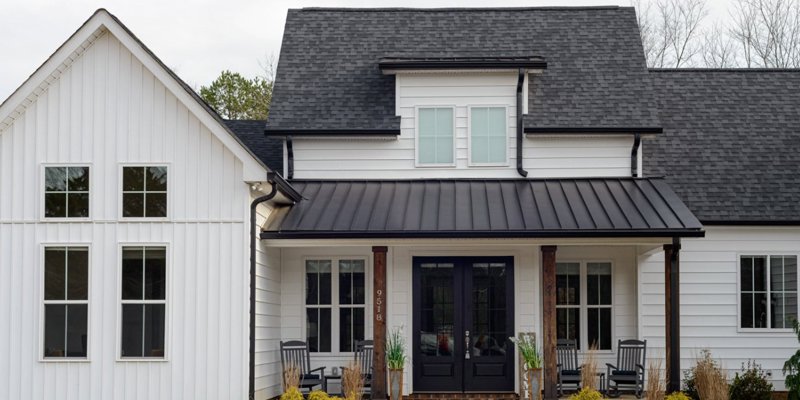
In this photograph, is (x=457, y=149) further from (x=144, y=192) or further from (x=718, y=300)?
(x=144, y=192)

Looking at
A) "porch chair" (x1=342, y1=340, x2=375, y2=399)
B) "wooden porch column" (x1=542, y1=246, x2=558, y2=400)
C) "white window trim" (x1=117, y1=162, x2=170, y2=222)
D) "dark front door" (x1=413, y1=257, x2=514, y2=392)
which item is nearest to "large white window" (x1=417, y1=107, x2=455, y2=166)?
"dark front door" (x1=413, y1=257, x2=514, y2=392)

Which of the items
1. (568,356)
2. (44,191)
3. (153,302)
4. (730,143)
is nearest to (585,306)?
(568,356)

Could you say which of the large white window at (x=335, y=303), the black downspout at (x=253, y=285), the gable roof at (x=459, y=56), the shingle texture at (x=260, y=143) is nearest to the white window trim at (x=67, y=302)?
the black downspout at (x=253, y=285)

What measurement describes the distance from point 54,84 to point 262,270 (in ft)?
14.0

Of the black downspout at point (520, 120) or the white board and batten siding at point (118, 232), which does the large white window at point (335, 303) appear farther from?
the black downspout at point (520, 120)

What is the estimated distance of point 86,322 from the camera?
1600 cm

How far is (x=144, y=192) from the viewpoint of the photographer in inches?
642

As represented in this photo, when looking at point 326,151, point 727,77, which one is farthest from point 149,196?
point 727,77

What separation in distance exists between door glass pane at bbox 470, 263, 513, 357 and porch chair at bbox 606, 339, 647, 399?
1.85 metres

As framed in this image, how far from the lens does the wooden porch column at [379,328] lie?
54.7ft

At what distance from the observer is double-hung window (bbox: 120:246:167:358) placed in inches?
629

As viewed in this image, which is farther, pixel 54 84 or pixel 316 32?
pixel 316 32

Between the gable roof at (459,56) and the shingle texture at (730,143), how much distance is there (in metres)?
1.27

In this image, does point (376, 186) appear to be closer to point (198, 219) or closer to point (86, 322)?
point (198, 219)
